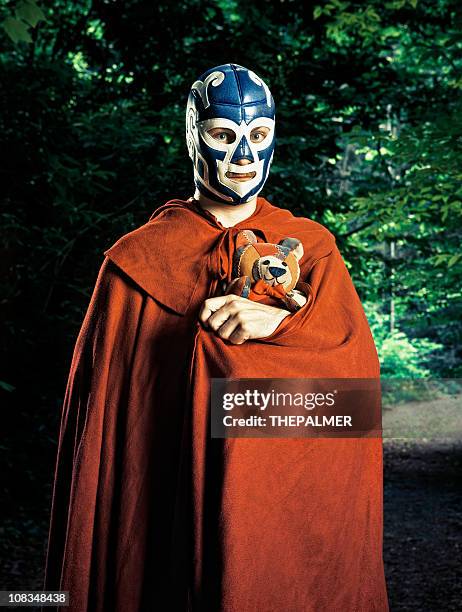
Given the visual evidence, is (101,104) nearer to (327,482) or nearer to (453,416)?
(327,482)

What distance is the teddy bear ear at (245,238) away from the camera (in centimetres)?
230

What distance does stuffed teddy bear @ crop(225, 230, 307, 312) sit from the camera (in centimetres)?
221

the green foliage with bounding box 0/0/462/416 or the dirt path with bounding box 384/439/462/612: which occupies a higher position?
the green foliage with bounding box 0/0/462/416

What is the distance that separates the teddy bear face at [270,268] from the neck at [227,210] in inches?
8.8

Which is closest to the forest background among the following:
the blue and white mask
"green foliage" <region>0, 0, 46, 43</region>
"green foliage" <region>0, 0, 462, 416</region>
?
"green foliage" <region>0, 0, 462, 416</region>

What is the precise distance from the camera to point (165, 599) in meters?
2.23

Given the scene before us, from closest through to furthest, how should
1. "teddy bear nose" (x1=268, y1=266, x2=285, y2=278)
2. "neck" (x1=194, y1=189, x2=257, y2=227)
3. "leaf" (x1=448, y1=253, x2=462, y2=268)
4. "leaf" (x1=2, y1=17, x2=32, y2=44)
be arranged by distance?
"teddy bear nose" (x1=268, y1=266, x2=285, y2=278)
"neck" (x1=194, y1=189, x2=257, y2=227)
"leaf" (x1=2, y1=17, x2=32, y2=44)
"leaf" (x1=448, y1=253, x2=462, y2=268)

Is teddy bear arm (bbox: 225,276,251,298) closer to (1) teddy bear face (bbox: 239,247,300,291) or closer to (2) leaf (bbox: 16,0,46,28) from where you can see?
(1) teddy bear face (bbox: 239,247,300,291)

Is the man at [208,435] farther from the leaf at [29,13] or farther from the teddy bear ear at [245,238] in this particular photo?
the leaf at [29,13]

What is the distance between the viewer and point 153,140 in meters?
6.39

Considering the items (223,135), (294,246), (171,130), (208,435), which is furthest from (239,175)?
(171,130)

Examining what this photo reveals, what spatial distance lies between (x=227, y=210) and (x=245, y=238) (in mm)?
157

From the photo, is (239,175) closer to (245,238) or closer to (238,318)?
(245,238)

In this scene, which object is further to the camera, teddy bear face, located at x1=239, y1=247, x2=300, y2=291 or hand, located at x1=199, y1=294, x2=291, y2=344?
teddy bear face, located at x1=239, y1=247, x2=300, y2=291
